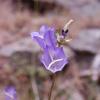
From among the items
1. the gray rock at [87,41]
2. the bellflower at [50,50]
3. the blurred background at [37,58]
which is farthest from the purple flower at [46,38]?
the gray rock at [87,41]

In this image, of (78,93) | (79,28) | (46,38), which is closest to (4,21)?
(79,28)

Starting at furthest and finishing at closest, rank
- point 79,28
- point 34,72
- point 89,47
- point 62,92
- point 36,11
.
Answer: point 36,11, point 79,28, point 89,47, point 34,72, point 62,92

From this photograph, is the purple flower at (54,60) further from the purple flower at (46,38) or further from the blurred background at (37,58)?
the blurred background at (37,58)

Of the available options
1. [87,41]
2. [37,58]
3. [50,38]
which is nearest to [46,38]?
[50,38]

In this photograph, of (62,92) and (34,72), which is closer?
(62,92)

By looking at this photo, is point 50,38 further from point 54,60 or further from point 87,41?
point 87,41

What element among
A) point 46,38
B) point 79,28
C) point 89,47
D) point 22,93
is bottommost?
point 79,28

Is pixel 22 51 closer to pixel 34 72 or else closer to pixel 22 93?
pixel 34 72

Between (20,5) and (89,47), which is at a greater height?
(89,47)
